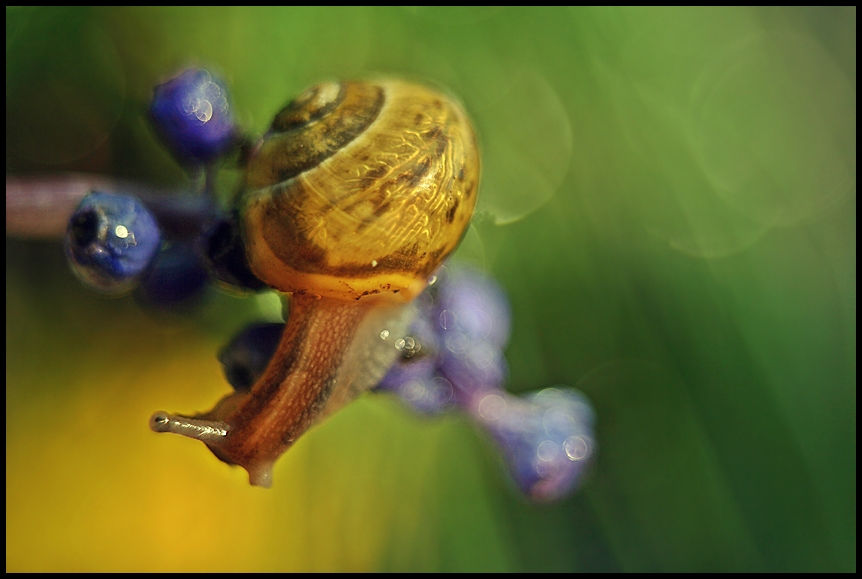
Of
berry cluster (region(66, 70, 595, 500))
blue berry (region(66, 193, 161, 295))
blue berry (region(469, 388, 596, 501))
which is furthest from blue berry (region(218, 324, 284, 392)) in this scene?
blue berry (region(469, 388, 596, 501))

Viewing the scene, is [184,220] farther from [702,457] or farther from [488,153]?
[702,457]

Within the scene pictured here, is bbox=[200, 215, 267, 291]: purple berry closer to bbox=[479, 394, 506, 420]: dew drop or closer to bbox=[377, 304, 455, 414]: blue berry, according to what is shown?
bbox=[377, 304, 455, 414]: blue berry

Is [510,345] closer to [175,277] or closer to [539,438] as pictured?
[539,438]

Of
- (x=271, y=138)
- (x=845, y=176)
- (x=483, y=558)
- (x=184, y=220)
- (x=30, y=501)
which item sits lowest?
(x=30, y=501)

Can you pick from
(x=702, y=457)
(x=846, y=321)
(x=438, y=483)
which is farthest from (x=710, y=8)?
(x=438, y=483)

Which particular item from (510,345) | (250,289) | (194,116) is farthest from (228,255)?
(510,345)

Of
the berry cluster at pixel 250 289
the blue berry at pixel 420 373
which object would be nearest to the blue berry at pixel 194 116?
the berry cluster at pixel 250 289
